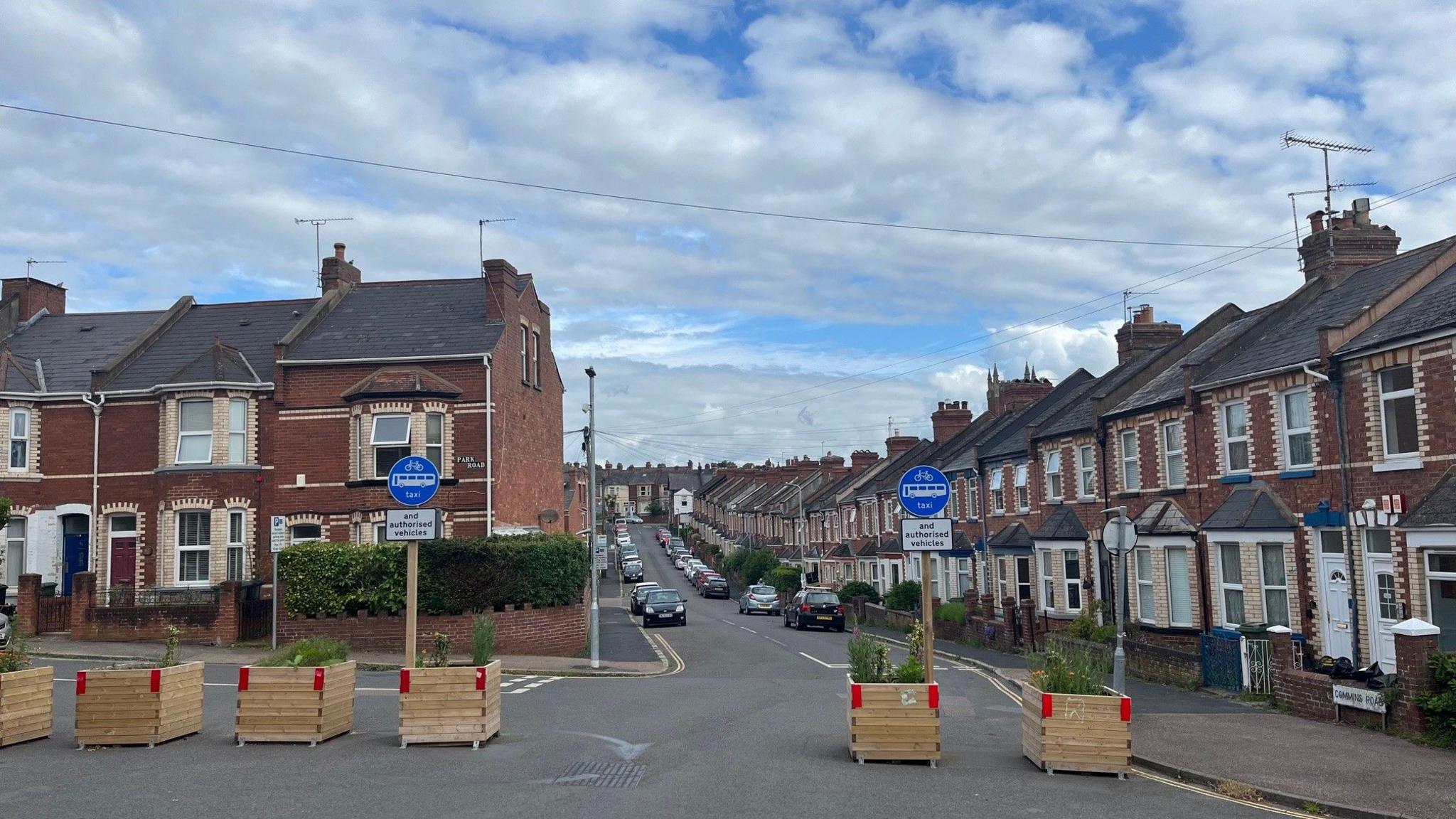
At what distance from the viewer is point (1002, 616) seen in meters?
35.0

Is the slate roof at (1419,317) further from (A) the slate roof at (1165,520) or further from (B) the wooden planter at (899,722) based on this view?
(B) the wooden planter at (899,722)

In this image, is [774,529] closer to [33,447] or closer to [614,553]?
[614,553]

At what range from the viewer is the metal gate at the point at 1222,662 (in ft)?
69.6

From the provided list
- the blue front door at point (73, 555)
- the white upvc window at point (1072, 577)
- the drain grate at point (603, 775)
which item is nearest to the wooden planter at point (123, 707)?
the drain grate at point (603, 775)

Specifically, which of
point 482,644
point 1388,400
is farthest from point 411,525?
point 1388,400

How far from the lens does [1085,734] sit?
1266 cm

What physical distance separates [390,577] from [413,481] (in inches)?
519

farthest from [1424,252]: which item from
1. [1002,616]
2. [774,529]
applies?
[774,529]

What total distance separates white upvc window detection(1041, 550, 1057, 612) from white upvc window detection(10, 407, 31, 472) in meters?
29.0

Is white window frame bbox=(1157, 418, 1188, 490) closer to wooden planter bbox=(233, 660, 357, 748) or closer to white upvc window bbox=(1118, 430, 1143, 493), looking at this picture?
white upvc window bbox=(1118, 430, 1143, 493)

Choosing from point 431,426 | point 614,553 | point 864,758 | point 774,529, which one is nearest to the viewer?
point 864,758

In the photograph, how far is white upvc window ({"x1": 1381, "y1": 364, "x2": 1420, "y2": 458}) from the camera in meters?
19.5

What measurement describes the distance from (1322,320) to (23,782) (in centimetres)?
2388

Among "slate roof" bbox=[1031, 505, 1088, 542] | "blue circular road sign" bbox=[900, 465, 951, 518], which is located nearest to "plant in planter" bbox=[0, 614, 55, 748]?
"blue circular road sign" bbox=[900, 465, 951, 518]
